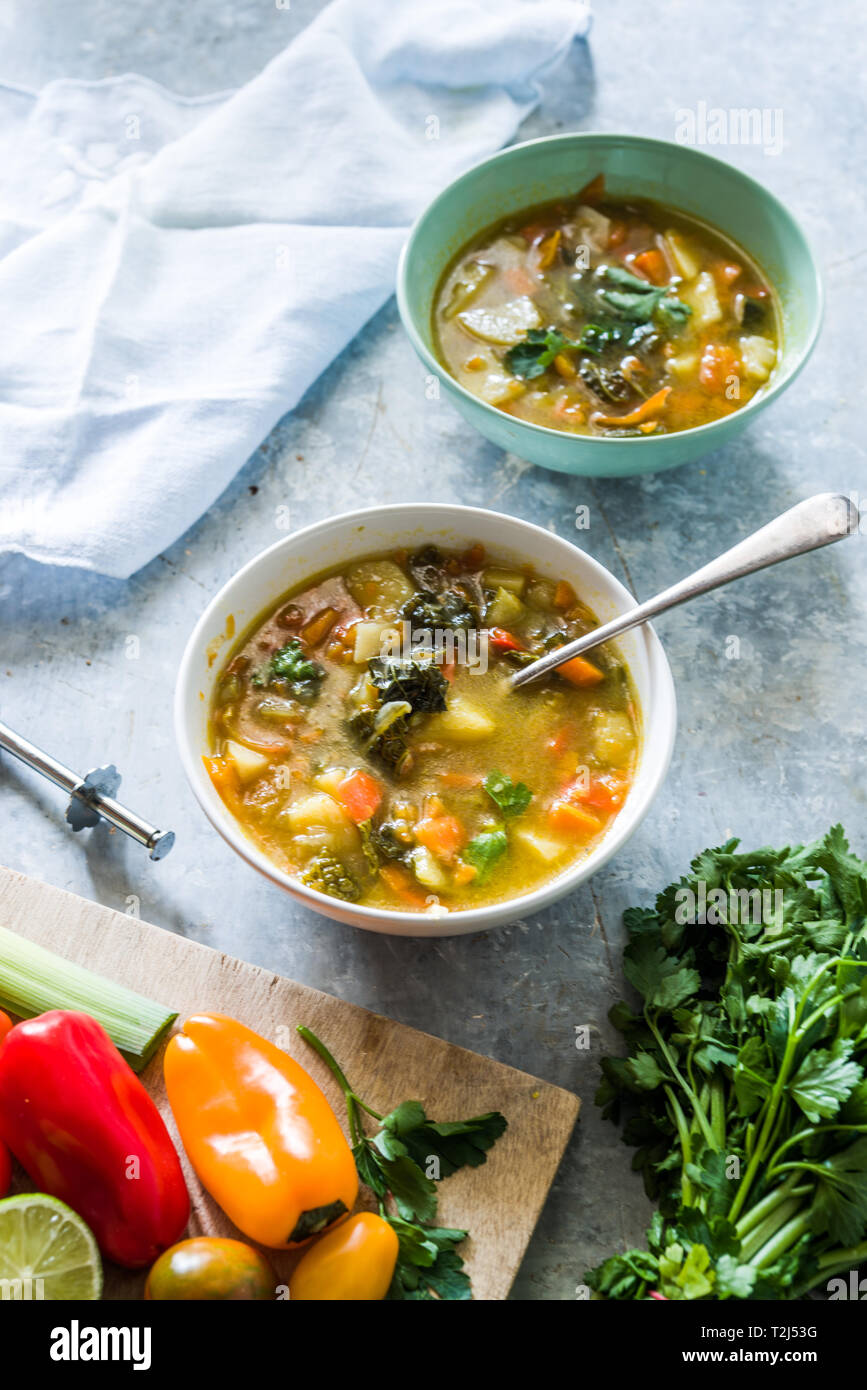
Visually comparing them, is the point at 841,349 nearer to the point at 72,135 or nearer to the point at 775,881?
the point at 775,881

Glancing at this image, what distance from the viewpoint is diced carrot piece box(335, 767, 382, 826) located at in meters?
2.85

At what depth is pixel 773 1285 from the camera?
7.79 feet

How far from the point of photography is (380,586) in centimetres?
313

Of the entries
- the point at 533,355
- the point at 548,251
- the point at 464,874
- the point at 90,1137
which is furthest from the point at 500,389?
the point at 90,1137

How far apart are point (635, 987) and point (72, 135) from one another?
140 inches

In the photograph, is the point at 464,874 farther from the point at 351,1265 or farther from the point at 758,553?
the point at 758,553

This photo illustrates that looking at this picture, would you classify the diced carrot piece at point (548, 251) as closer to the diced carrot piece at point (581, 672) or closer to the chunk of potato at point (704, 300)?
the chunk of potato at point (704, 300)

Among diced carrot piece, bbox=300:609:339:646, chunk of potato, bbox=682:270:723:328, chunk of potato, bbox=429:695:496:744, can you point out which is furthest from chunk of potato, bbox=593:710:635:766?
chunk of potato, bbox=682:270:723:328

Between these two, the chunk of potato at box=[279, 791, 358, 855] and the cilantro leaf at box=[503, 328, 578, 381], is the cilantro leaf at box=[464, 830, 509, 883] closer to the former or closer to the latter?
the chunk of potato at box=[279, 791, 358, 855]

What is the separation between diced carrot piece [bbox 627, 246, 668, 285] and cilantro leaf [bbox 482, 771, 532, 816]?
1889mm

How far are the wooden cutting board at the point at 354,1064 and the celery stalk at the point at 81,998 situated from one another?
65mm

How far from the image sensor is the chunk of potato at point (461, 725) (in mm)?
2955

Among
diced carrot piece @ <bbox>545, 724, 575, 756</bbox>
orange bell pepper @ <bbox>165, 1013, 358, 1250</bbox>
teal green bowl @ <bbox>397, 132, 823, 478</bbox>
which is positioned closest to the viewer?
orange bell pepper @ <bbox>165, 1013, 358, 1250</bbox>

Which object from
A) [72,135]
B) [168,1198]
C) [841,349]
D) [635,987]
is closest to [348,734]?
[635,987]
